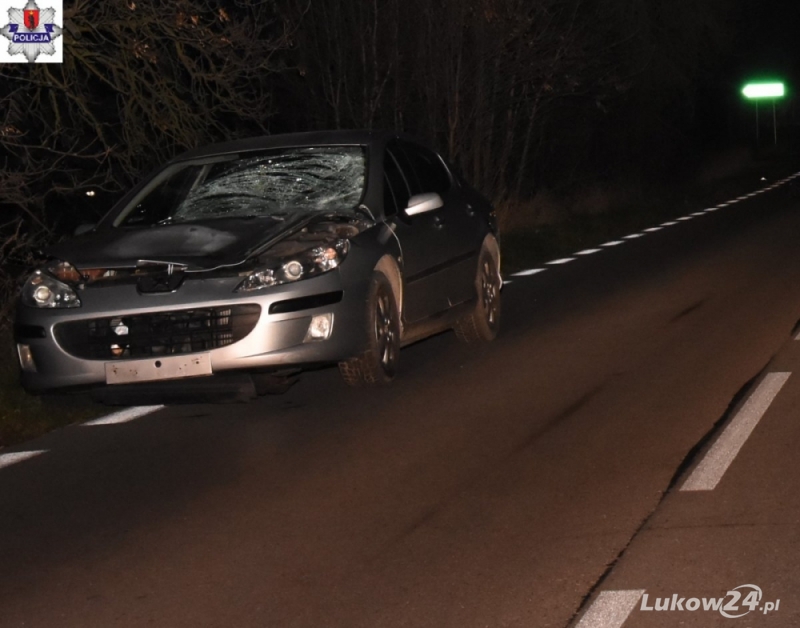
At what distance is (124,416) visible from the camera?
389 inches

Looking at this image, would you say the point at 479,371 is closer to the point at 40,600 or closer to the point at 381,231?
the point at 381,231

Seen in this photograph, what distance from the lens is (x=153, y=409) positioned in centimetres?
1009

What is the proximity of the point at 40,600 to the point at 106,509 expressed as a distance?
1.42m

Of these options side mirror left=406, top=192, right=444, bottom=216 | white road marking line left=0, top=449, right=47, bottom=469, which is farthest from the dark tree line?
white road marking line left=0, top=449, right=47, bottom=469

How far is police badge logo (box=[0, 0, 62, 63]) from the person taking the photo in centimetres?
1275

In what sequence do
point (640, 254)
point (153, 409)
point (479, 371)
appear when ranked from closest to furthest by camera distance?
point (153, 409), point (479, 371), point (640, 254)

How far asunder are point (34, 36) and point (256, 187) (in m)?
3.21

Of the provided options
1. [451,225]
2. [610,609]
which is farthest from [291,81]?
[610,609]

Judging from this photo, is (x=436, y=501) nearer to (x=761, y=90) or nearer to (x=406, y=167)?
(x=406, y=167)

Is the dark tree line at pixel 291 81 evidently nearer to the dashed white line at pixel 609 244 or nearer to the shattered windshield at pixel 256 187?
the shattered windshield at pixel 256 187

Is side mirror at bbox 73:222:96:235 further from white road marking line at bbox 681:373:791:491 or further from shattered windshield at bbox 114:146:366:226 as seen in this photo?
white road marking line at bbox 681:373:791:491

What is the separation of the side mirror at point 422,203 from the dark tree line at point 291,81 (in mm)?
3025

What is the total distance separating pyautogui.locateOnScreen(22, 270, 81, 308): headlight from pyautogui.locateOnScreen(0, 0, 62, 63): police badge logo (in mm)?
3644

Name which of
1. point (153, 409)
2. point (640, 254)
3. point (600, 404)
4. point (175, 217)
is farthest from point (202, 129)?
point (640, 254)
